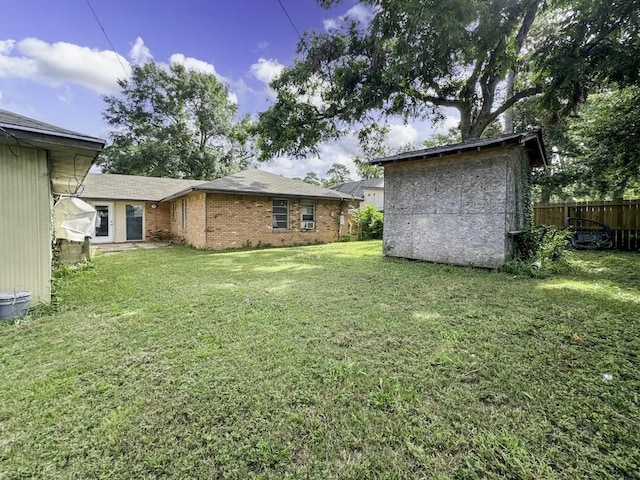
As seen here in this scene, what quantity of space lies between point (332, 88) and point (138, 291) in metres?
11.4

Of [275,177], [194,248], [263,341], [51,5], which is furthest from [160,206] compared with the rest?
[263,341]

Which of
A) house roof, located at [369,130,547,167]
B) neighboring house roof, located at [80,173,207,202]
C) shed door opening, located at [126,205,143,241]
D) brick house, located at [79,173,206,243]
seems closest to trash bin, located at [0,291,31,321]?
house roof, located at [369,130,547,167]

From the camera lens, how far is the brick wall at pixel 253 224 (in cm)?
1202

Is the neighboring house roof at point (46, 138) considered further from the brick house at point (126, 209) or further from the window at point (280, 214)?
the brick house at point (126, 209)

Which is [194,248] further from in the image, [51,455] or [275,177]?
[51,455]

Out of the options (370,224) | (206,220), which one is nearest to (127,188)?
A: (206,220)

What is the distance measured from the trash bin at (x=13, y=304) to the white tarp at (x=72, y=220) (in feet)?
18.4

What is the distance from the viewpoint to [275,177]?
15969mm

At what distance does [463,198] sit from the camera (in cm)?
768

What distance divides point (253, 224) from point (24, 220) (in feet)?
29.2

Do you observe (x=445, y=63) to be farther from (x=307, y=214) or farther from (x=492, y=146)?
(x=307, y=214)

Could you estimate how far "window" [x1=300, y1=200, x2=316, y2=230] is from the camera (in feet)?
47.3

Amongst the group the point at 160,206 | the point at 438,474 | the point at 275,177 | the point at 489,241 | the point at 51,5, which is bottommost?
the point at 438,474

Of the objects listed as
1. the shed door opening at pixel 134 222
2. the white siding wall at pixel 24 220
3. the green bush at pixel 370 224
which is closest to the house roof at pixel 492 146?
the green bush at pixel 370 224
